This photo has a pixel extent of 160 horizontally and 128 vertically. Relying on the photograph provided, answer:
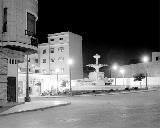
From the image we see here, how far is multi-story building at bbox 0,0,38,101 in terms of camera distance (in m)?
20.0

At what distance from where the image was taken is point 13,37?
20.0 meters

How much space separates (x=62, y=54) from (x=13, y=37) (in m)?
64.4

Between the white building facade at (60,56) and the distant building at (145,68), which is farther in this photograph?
the white building facade at (60,56)

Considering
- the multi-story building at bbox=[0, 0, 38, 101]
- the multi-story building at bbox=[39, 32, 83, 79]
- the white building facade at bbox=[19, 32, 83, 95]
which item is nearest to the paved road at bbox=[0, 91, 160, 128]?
the multi-story building at bbox=[0, 0, 38, 101]

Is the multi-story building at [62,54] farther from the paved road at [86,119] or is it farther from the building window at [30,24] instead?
the paved road at [86,119]

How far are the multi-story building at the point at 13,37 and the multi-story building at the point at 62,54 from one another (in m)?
59.0

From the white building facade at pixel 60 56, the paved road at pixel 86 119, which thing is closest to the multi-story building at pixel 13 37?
the paved road at pixel 86 119

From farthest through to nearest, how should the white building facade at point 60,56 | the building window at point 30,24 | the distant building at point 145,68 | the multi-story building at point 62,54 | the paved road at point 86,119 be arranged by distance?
1. the multi-story building at point 62,54
2. the white building facade at point 60,56
3. the distant building at point 145,68
4. the building window at point 30,24
5. the paved road at point 86,119

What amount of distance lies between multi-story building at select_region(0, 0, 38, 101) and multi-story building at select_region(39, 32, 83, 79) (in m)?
59.0

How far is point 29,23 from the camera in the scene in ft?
72.9

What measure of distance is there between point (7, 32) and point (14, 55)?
2.63 m

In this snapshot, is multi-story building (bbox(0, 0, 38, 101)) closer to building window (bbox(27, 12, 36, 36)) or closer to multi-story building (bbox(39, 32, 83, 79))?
building window (bbox(27, 12, 36, 36))

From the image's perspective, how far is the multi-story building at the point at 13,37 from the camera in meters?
20.0

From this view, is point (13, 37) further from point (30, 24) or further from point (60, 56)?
point (60, 56)
